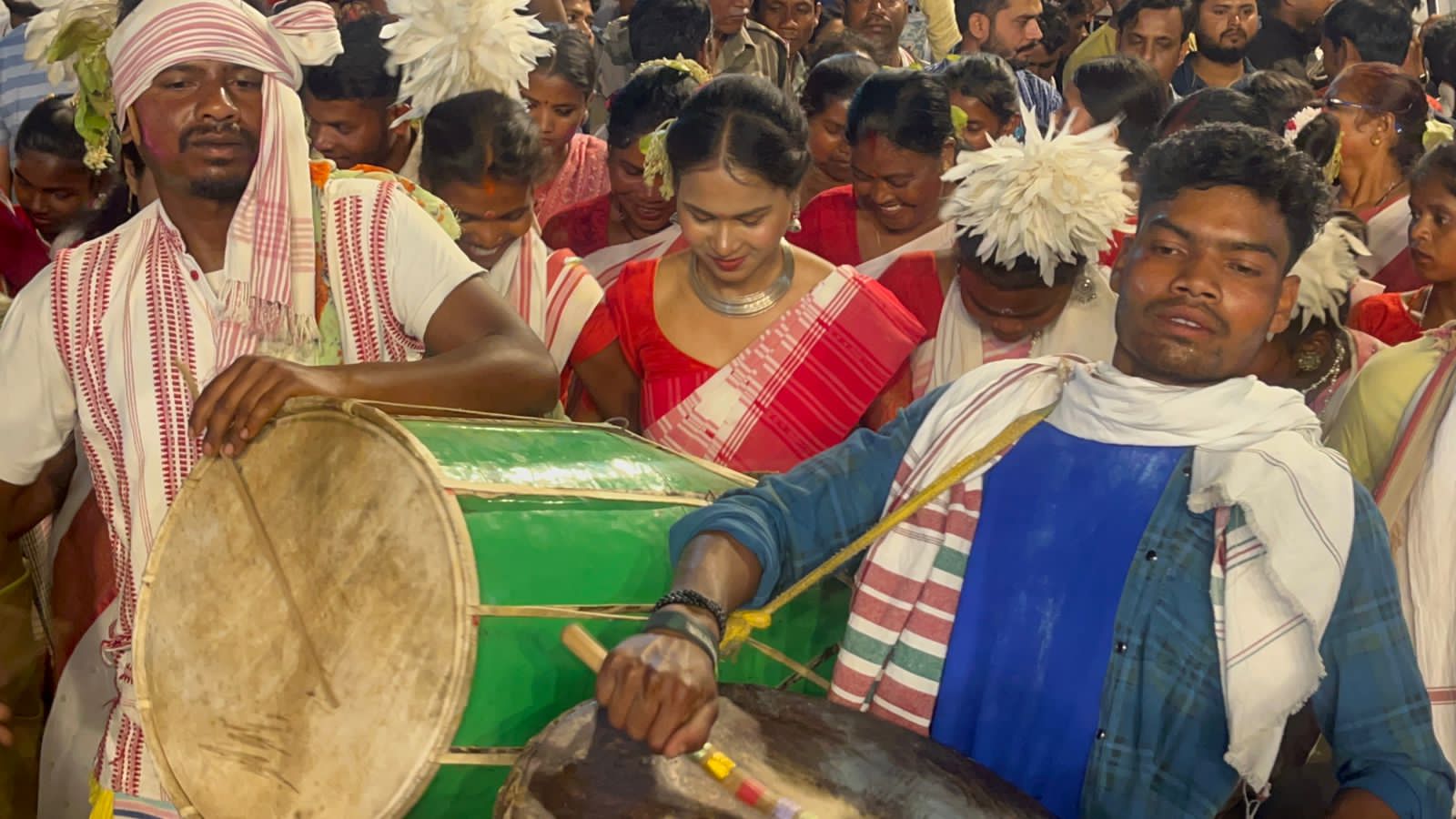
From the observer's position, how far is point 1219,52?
7059 mm

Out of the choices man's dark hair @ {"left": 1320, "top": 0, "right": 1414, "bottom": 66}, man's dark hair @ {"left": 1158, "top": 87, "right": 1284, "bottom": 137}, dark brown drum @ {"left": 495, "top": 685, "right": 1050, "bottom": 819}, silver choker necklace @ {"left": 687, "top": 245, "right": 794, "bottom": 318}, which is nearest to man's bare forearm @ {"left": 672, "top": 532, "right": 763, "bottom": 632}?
dark brown drum @ {"left": 495, "top": 685, "right": 1050, "bottom": 819}

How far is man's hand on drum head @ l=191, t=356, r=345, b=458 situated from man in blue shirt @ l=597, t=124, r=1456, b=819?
64cm

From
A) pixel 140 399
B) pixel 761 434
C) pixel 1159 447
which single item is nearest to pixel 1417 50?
pixel 761 434

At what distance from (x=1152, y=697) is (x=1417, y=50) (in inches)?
215

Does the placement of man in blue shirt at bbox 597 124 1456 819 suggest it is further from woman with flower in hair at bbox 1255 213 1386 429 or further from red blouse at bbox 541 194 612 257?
red blouse at bbox 541 194 612 257

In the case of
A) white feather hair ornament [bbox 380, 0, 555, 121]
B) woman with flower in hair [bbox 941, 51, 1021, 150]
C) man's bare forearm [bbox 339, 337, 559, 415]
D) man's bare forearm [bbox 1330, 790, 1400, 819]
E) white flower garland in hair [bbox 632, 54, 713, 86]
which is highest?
woman with flower in hair [bbox 941, 51, 1021, 150]

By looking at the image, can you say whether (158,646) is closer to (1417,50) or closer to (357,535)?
(357,535)

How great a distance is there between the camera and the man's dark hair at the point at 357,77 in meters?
4.61

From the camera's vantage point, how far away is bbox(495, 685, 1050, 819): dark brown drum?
6.66ft

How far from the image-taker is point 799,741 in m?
2.25

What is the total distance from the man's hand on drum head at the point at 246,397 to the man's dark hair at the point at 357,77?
208 cm

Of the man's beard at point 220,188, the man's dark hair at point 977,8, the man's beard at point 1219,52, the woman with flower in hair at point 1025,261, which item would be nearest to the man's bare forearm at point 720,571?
the man's beard at point 220,188

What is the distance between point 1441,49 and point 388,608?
5.34 m

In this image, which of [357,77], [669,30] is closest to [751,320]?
[357,77]
